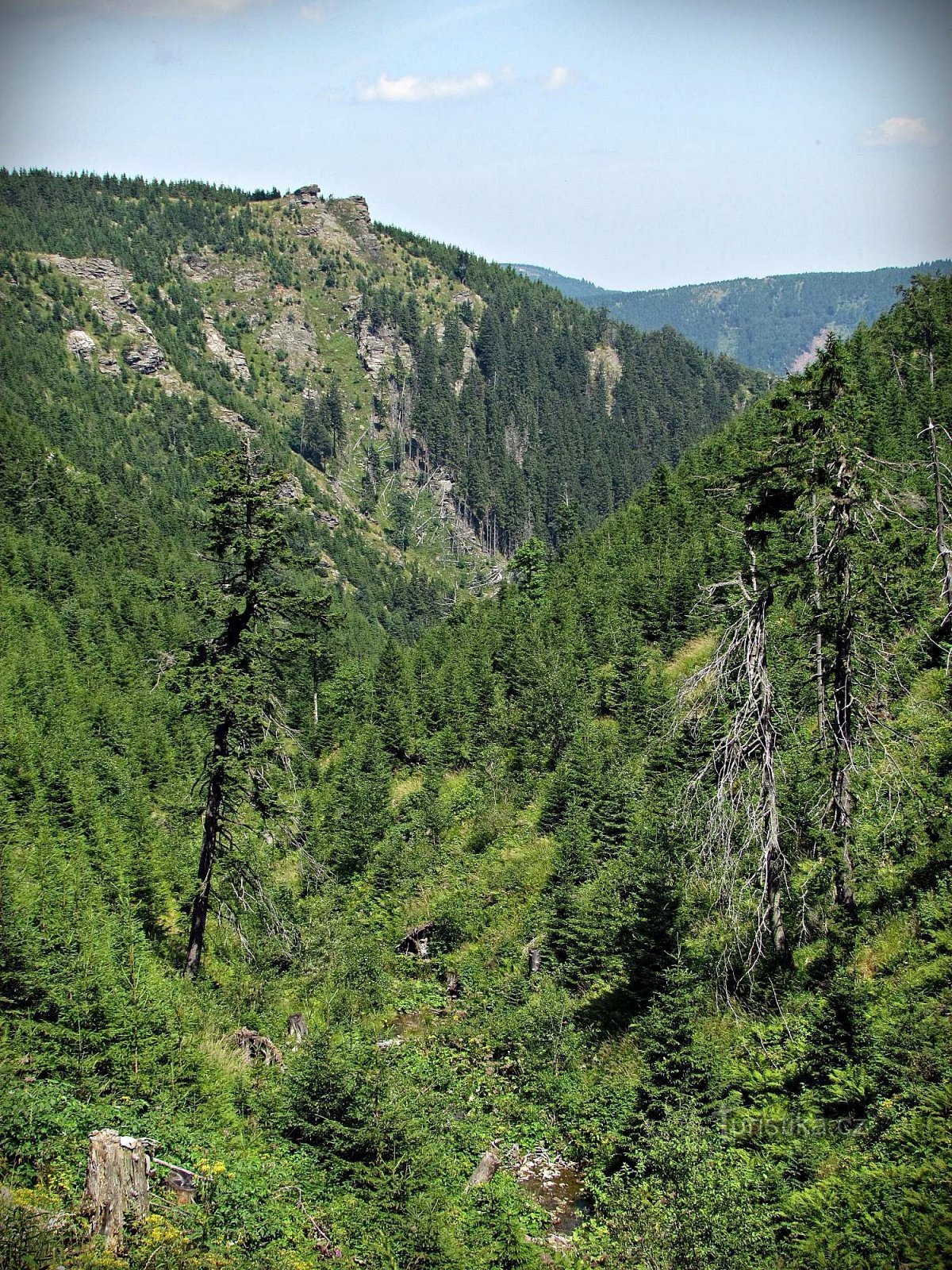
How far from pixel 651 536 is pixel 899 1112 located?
47.6 m

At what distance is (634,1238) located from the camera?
8820 mm

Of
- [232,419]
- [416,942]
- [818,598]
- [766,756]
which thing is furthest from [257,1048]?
[232,419]

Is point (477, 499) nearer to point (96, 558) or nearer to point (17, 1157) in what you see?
point (96, 558)

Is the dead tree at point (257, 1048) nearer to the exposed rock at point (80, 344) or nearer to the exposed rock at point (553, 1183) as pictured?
the exposed rock at point (553, 1183)

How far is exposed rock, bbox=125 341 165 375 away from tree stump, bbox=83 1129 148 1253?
19090 cm

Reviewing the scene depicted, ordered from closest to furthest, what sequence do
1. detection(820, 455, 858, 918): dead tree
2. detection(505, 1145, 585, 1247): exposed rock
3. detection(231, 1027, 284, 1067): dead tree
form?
1. detection(505, 1145, 585, 1247): exposed rock
2. detection(820, 455, 858, 918): dead tree
3. detection(231, 1027, 284, 1067): dead tree

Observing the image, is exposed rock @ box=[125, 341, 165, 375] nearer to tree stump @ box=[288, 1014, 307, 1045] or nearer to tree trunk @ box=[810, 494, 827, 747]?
tree stump @ box=[288, 1014, 307, 1045]

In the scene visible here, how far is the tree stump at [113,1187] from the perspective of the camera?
25.8 feet

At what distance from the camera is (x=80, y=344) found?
168625 mm

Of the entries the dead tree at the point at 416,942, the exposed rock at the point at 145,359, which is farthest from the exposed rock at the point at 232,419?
the dead tree at the point at 416,942

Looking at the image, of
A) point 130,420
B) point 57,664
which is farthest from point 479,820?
point 130,420

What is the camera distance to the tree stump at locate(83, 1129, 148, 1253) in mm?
7855

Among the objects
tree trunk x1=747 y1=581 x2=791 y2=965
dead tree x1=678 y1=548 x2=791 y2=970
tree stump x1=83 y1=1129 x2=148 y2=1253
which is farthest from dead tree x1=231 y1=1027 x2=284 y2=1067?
tree trunk x1=747 y1=581 x2=791 y2=965

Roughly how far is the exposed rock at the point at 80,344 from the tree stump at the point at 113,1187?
185 metres
